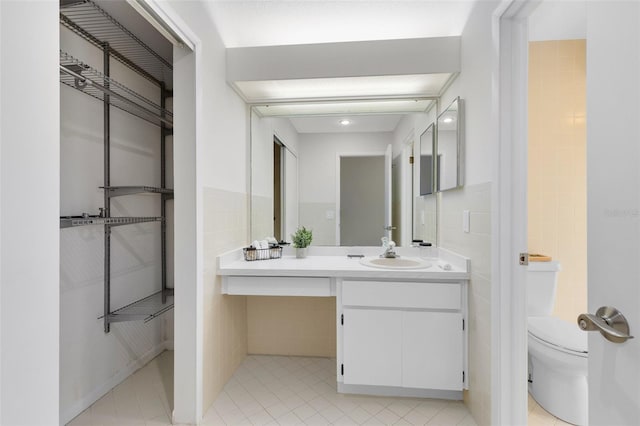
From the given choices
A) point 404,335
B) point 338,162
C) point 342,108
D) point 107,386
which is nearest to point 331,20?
point 342,108

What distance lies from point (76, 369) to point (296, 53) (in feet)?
7.61

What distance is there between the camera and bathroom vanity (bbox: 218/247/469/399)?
175 centimetres

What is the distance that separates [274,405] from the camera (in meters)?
1.83

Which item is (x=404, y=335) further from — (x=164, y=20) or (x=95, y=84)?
(x=95, y=84)

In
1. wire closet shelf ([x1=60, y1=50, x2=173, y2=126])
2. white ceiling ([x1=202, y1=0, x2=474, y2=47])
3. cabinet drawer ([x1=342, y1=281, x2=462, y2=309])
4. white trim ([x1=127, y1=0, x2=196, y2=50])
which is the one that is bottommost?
cabinet drawer ([x1=342, y1=281, x2=462, y2=309])

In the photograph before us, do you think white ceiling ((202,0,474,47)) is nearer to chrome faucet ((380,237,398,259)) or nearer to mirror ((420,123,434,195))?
mirror ((420,123,434,195))

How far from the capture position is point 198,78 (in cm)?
165

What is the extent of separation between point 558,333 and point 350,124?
75.5 inches

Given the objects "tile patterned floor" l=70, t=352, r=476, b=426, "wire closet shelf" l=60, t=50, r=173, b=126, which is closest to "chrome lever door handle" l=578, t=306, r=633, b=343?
"tile patterned floor" l=70, t=352, r=476, b=426

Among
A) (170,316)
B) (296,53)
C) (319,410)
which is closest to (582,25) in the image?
(296,53)

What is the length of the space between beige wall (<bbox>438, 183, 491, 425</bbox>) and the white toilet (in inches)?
14.8

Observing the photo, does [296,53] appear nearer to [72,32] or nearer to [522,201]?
[72,32]

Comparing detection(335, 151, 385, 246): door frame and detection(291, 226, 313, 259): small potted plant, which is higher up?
detection(335, 151, 385, 246): door frame

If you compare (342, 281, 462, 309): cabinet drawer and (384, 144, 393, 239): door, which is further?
(384, 144, 393, 239): door
